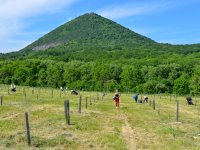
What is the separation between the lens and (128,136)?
23.8 meters

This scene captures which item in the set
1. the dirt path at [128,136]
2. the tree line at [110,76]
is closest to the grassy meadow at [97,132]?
the dirt path at [128,136]

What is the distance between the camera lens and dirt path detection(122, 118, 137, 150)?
68.5 feet

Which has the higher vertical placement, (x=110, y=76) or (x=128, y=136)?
(x=110, y=76)

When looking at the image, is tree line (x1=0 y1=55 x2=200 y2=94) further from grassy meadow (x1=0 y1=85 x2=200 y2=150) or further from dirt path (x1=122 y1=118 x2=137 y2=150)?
dirt path (x1=122 y1=118 x2=137 y2=150)

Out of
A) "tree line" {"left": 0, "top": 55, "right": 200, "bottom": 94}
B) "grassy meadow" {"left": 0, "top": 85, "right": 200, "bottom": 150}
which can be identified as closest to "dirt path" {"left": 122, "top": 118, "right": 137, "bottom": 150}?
"grassy meadow" {"left": 0, "top": 85, "right": 200, "bottom": 150}

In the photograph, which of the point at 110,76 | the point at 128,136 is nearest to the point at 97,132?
the point at 128,136

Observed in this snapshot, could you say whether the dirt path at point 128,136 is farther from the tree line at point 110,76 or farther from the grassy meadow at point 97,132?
the tree line at point 110,76

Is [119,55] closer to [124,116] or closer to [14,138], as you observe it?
[124,116]

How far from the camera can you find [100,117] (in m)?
32.1

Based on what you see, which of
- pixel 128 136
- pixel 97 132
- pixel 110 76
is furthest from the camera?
pixel 110 76

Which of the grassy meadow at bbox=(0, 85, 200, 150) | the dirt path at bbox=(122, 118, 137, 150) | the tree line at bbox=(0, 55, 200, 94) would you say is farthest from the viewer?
the tree line at bbox=(0, 55, 200, 94)

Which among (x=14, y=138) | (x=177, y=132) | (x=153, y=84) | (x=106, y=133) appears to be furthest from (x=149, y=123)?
(x=153, y=84)

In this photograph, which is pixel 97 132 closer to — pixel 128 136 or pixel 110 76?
pixel 128 136

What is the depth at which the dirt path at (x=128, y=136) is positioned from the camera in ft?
68.5
